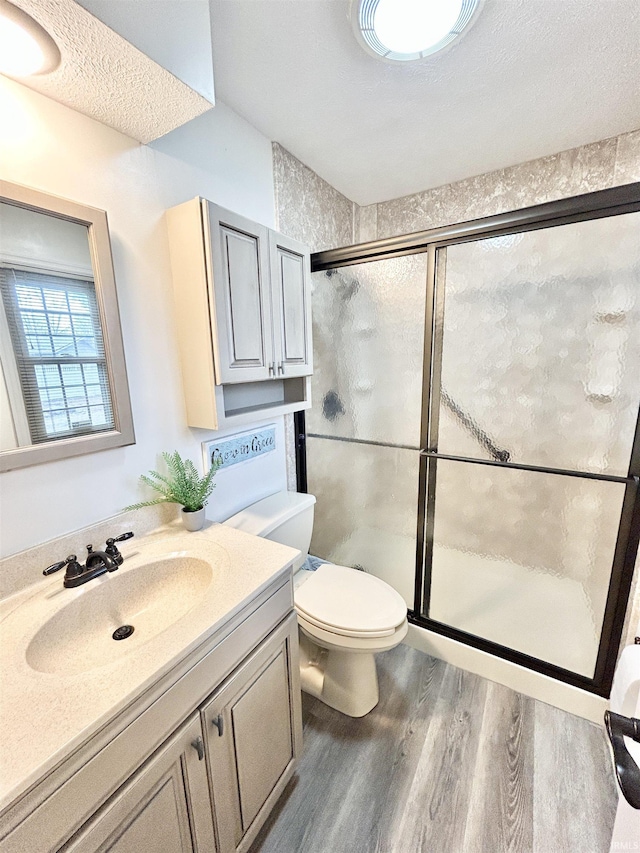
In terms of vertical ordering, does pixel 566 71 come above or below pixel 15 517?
above

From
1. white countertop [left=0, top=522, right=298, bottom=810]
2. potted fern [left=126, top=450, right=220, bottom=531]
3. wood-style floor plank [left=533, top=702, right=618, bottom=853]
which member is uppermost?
potted fern [left=126, top=450, right=220, bottom=531]

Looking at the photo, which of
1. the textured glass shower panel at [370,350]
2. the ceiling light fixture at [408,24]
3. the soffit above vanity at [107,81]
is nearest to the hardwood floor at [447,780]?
the textured glass shower panel at [370,350]

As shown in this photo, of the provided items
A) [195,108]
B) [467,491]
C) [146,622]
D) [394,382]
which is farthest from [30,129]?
[467,491]

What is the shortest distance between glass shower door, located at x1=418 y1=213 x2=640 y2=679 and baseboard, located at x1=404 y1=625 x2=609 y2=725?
0.08 metres

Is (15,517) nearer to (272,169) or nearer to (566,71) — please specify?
(272,169)

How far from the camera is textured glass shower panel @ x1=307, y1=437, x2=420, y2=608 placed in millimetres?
1854

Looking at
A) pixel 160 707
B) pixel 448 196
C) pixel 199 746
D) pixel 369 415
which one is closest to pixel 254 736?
pixel 199 746

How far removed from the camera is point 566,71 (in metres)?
1.15

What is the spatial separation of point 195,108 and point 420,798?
220 cm

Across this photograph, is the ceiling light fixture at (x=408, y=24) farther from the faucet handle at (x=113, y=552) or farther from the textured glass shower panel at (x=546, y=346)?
the faucet handle at (x=113, y=552)

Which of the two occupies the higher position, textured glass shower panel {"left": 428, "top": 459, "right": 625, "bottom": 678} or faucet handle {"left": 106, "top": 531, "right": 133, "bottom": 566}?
faucet handle {"left": 106, "top": 531, "right": 133, "bottom": 566}

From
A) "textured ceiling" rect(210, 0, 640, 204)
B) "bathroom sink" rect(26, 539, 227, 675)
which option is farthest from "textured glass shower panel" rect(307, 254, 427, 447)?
"bathroom sink" rect(26, 539, 227, 675)

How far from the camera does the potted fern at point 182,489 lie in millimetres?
1189

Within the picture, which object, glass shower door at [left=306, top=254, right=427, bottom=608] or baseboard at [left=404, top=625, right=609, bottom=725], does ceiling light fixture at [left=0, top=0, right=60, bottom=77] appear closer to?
glass shower door at [left=306, top=254, right=427, bottom=608]
